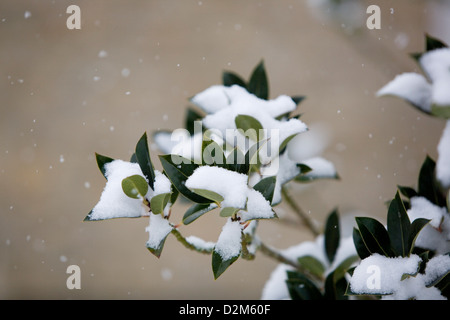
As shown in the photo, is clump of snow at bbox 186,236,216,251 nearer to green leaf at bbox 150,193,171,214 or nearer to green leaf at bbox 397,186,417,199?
green leaf at bbox 150,193,171,214

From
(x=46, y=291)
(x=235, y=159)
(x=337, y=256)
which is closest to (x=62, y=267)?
(x=46, y=291)

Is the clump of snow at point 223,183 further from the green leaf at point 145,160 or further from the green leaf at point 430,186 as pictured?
the green leaf at point 430,186

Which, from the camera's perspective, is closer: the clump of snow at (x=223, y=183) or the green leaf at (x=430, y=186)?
the clump of snow at (x=223, y=183)

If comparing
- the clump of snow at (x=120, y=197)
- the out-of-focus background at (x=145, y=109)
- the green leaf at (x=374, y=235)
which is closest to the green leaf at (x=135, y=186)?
the clump of snow at (x=120, y=197)

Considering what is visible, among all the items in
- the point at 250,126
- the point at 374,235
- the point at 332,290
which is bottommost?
the point at 332,290

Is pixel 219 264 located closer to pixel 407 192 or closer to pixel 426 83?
pixel 407 192

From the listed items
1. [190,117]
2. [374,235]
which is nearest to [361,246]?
[374,235]

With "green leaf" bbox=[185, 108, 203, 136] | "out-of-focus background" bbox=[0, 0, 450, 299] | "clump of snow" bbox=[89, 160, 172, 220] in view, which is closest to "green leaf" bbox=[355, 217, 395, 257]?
"clump of snow" bbox=[89, 160, 172, 220]

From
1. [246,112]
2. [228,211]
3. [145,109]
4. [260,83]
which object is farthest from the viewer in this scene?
[145,109]
